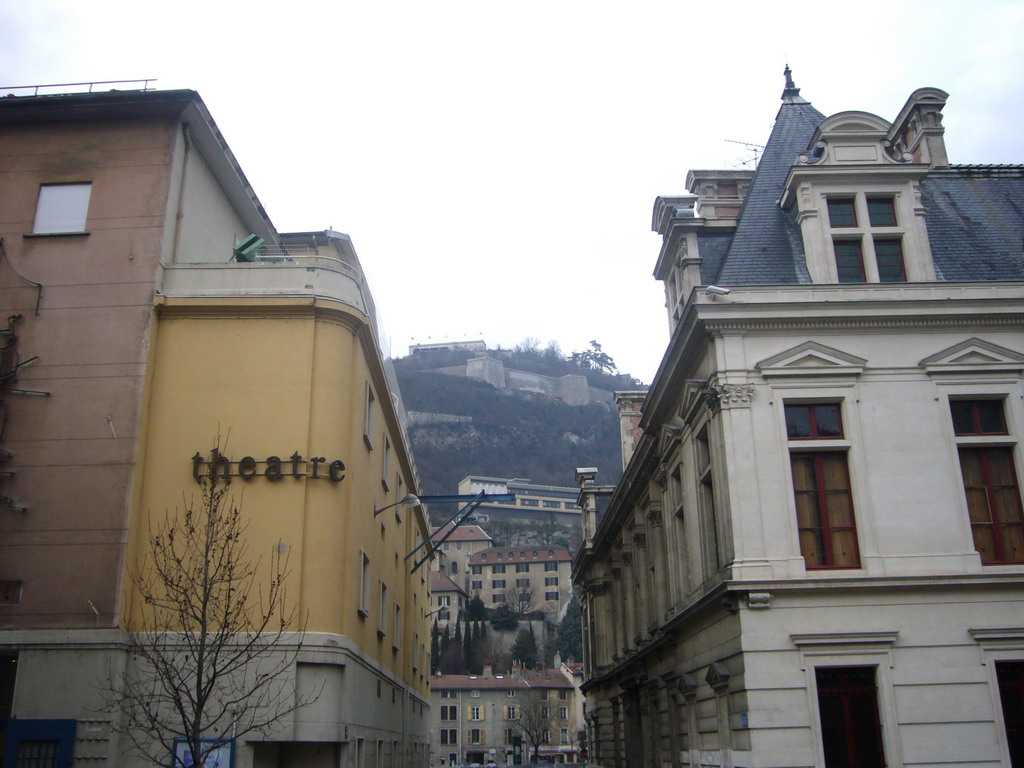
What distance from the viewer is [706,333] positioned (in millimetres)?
20422

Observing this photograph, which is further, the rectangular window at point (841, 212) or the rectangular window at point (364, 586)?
the rectangular window at point (841, 212)

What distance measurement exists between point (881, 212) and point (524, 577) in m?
149

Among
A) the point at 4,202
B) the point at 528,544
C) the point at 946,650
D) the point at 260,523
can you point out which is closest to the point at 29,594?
the point at 260,523

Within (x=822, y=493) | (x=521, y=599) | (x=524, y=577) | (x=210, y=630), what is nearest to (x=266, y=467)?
(x=210, y=630)

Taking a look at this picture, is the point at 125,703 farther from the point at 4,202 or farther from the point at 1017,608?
the point at 1017,608

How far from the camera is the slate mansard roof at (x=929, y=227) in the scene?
22.0 meters

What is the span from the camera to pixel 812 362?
2012 cm

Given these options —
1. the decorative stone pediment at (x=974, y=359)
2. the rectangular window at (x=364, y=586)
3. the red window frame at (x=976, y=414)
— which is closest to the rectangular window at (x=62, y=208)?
the rectangular window at (x=364, y=586)

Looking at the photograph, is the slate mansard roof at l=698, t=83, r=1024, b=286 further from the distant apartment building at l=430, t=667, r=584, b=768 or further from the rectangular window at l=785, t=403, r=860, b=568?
the distant apartment building at l=430, t=667, r=584, b=768

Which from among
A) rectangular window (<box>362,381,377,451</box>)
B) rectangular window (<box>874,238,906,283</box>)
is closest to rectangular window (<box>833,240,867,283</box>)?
rectangular window (<box>874,238,906,283</box>)

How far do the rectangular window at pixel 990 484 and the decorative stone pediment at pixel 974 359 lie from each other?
766 millimetres

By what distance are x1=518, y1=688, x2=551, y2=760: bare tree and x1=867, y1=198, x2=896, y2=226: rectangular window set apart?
283 feet

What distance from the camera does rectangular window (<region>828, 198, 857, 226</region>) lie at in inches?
872

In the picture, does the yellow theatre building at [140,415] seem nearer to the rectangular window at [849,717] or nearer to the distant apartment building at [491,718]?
the rectangular window at [849,717]
